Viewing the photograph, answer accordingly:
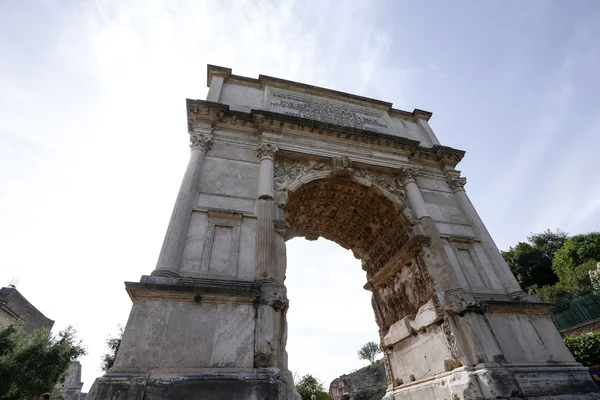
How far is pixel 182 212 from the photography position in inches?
254

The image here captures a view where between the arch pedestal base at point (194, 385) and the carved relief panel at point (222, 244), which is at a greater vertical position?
the carved relief panel at point (222, 244)

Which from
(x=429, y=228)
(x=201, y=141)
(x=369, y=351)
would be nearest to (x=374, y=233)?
(x=429, y=228)

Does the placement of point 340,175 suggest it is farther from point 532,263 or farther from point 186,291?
point 532,263

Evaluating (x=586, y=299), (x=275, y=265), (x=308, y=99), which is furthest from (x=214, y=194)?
(x=586, y=299)

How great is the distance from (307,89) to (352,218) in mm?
5051

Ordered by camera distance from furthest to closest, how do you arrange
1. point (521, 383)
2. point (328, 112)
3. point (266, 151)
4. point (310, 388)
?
point (310, 388) < point (328, 112) < point (266, 151) < point (521, 383)

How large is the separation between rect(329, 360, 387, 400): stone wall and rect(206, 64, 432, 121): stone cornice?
10.8m

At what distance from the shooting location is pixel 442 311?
6.80 meters

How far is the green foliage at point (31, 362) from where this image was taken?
13047 mm

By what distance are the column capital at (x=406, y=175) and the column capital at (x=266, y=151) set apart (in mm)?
3964

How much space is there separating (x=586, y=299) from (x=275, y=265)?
56.0ft

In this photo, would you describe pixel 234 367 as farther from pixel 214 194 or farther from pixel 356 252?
pixel 356 252

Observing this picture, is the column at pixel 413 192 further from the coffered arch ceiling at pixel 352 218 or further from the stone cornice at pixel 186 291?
the stone cornice at pixel 186 291

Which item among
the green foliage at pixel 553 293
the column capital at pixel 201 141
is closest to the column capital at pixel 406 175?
the column capital at pixel 201 141
